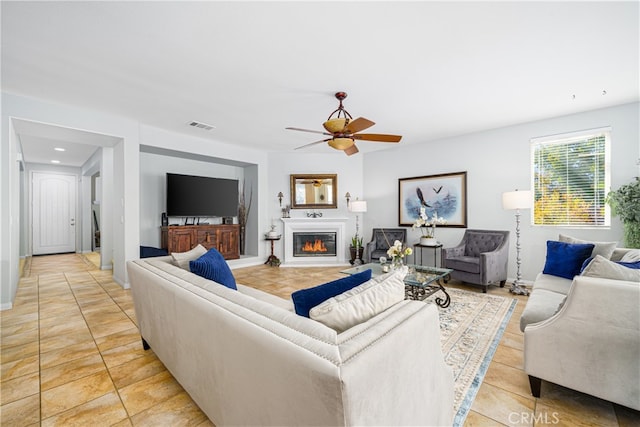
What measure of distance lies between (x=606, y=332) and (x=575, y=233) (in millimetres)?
3327

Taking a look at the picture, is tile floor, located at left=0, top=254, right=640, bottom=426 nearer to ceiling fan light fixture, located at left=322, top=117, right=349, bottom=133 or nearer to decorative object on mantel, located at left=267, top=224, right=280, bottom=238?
ceiling fan light fixture, located at left=322, top=117, right=349, bottom=133

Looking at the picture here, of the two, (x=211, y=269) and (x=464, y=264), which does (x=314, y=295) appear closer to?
(x=211, y=269)

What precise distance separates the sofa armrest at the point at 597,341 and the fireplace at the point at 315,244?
4.75 meters

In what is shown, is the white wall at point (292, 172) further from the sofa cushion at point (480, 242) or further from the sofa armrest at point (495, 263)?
the sofa armrest at point (495, 263)

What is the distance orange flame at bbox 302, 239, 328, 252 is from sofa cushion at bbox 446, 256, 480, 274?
9.17 feet

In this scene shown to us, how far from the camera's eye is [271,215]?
20.4ft

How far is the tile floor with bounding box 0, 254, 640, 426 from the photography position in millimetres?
1500

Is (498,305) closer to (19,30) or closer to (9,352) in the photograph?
(9,352)

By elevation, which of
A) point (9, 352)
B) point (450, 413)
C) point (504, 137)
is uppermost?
point (504, 137)

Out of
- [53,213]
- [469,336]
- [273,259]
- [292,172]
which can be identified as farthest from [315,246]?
[53,213]

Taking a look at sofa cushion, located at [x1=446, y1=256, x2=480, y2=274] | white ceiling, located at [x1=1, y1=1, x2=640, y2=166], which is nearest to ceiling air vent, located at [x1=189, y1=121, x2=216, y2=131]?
white ceiling, located at [x1=1, y1=1, x2=640, y2=166]

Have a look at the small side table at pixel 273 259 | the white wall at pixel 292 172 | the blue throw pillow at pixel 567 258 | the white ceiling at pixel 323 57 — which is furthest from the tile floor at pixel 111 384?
the white wall at pixel 292 172

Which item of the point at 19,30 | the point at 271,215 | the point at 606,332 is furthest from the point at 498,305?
the point at 19,30

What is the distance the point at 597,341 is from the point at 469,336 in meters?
1.14
